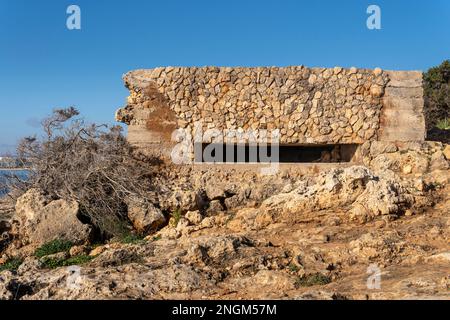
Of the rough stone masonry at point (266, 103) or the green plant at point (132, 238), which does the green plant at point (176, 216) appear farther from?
the rough stone masonry at point (266, 103)

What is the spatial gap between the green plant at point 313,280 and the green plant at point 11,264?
13.6 ft

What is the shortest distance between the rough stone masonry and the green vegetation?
782 cm

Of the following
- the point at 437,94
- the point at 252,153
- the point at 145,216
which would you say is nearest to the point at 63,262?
the point at 145,216

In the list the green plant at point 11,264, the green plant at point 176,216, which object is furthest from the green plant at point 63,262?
the green plant at point 176,216

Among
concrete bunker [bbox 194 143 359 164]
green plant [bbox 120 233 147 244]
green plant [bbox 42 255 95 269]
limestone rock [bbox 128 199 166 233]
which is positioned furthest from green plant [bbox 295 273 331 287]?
concrete bunker [bbox 194 143 359 164]

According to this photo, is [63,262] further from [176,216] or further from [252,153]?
[252,153]

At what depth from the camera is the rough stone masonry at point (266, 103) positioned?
9.81 metres

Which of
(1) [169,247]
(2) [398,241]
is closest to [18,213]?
(1) [169,247]

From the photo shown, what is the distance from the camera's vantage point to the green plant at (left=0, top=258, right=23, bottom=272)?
6.60 meters

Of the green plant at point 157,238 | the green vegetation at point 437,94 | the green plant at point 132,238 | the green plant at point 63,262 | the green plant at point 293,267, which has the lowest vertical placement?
the green plant at point 63,262

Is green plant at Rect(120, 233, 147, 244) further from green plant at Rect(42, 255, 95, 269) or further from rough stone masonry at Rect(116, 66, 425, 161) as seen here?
rough stone masonry at Rect(116, 66, 425, 161)

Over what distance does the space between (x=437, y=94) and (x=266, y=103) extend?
14885mm

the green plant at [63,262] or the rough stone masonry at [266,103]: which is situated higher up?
the rough stone masonry at [266,103]
